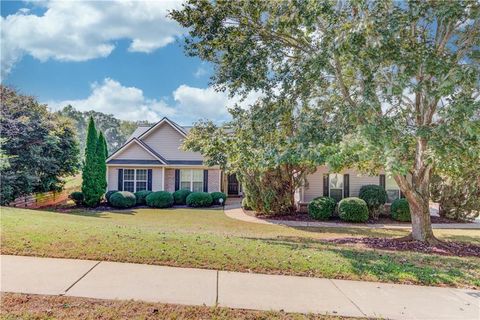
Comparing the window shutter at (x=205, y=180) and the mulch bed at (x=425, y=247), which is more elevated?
the window shutter at (x=205, y=180)

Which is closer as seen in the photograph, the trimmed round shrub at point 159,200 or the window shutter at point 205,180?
the trimmed round shrub at point 159,200

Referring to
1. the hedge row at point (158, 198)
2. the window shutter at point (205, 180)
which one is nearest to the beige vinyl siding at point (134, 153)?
the hedge row at point (158, 198)

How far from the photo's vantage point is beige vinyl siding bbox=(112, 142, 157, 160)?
2270 centimetres

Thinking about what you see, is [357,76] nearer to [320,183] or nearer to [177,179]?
[320,183]

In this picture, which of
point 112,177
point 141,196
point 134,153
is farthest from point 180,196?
point 112,177

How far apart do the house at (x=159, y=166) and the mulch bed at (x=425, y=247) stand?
45.9ft

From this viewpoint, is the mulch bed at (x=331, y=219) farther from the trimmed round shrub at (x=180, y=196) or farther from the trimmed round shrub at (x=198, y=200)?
the trimmed round shrub at (x=180, y=196)

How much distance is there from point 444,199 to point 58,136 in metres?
24.2

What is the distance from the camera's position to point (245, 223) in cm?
1506

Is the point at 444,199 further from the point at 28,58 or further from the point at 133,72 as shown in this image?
the point at 28,58

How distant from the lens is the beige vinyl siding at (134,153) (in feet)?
74.5

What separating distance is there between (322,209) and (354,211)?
154 cm

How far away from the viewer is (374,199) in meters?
17.3

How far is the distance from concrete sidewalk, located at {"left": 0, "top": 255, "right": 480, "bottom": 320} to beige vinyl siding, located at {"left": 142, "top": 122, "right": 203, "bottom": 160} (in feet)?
61.6
